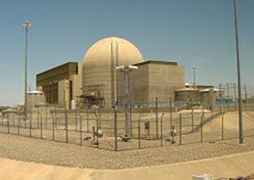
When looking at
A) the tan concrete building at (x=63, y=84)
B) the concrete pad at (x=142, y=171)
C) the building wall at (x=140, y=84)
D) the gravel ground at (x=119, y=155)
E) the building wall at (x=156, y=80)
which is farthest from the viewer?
the tan concrete building at (x=63, y=84)

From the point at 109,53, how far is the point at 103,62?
7.74 ft

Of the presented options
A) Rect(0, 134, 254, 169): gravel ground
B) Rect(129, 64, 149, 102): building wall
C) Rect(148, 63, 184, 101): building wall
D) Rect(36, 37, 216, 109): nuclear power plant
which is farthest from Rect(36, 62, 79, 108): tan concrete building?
Rect(0, 134, 254, 169): gravel ground

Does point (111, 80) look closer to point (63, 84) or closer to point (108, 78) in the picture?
point (108, 78)

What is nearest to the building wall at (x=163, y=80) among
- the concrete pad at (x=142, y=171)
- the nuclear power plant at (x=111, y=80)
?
the nuclear power plant at (x=111, y=80)

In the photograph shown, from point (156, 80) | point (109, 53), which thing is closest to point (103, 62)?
point (109, 53)

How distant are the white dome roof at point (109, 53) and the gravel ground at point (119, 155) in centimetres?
5845

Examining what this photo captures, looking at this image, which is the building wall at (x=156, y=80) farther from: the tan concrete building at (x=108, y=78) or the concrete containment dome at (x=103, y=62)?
the concrete containment dome at (x=103, y=62)

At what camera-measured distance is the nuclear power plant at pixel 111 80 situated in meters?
68.1

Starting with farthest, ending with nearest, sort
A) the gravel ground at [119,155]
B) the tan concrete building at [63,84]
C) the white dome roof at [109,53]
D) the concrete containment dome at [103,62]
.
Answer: the tan concrete building at [63,84] < the white dome roof at [109,53] < the concrete containment dome at [103,62] < the gravel ground at [119,155]

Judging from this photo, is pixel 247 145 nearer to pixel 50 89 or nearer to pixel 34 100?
pixel 34 100

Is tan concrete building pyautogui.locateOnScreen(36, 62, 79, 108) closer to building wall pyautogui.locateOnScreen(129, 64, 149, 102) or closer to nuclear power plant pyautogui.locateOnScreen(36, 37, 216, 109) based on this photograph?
nuclear power plant pyautogui.locateOnScreen(36, 37, 216, 109)

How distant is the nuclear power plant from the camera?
68.1 metres

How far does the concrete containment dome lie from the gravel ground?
56.4 metres

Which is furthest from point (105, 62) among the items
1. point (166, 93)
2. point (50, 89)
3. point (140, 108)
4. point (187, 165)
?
point (187, 165)
